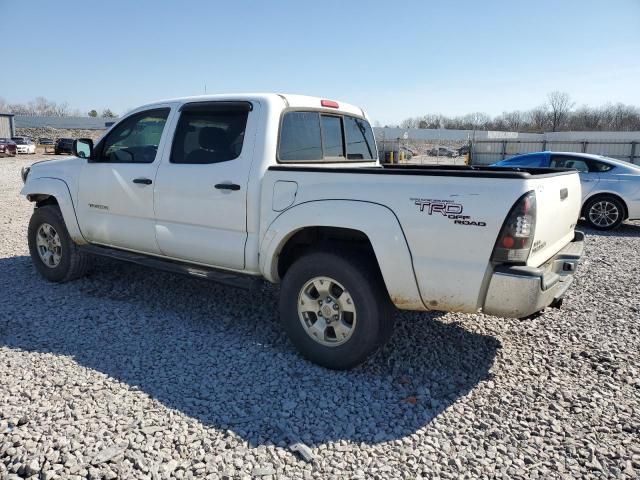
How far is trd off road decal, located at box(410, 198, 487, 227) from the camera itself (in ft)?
9.69

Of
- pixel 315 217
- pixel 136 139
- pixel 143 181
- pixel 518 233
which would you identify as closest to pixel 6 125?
pixel 136 139

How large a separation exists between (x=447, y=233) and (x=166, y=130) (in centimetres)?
286

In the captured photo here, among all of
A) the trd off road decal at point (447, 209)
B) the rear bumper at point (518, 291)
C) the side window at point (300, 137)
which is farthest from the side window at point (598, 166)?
the trd off road decal at point (447, 209)

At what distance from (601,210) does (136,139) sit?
A: 348 inches

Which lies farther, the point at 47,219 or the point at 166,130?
the point at 47,219

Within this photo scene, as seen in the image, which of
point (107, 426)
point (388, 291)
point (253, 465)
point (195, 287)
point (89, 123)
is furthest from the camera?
point (89, 123)

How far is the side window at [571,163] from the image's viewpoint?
9870 millimetres

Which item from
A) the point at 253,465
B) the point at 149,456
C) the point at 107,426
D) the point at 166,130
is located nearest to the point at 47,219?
the point at 166,130

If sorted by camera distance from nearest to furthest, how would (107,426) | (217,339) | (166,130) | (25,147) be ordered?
(107,426) → (217,339) → (166,130) → (25,147)

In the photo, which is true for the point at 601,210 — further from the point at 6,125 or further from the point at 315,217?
the point at 6,125

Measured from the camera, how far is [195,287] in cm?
Result: 554

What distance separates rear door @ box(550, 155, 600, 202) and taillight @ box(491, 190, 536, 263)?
7.88m

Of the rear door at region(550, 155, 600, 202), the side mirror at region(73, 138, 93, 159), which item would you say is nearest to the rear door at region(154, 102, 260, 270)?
the side mirror at region(73, 138, 93, 159)

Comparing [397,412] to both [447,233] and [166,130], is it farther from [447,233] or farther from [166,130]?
[166,130]
